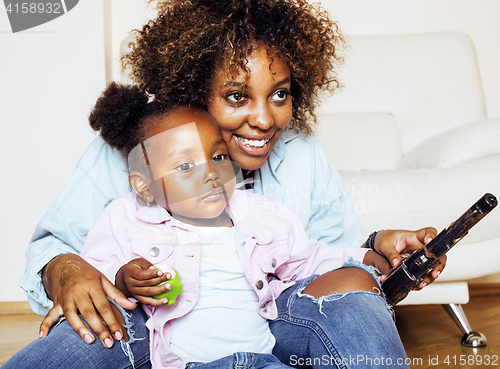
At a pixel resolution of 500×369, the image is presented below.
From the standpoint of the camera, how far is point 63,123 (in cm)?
167

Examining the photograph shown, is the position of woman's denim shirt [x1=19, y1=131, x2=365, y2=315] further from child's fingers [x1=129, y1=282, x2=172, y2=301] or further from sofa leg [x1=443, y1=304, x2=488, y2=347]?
sofa leg [x1=443, y1=304, x2=488, y2=347]

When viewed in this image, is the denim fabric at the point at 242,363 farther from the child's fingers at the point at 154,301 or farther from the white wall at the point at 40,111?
the white wall at the point at 40,111

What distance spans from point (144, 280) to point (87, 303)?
0.30ft

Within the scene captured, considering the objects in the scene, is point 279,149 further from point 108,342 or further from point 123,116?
point 108,342

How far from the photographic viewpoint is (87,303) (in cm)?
59

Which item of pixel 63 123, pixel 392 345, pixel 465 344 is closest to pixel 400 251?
pixel 392 345

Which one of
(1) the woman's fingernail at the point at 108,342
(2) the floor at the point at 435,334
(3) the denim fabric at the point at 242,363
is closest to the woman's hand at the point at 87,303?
(1) the woman's fingernail at the point at 108,342

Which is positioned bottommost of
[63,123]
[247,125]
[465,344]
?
[465,344]

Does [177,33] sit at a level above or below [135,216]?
above

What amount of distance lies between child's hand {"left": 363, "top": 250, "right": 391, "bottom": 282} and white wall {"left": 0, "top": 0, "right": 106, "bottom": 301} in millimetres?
1252

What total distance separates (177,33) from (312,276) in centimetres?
49

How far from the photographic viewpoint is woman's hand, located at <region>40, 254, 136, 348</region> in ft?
1.91

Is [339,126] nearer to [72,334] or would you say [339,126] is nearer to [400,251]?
[400,251]

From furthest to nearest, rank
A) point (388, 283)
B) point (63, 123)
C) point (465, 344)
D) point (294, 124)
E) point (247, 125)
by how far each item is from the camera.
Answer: point (63, 123) < point (465, 344) < point (294, 124) < point (247, 125) < point (388, 283)
